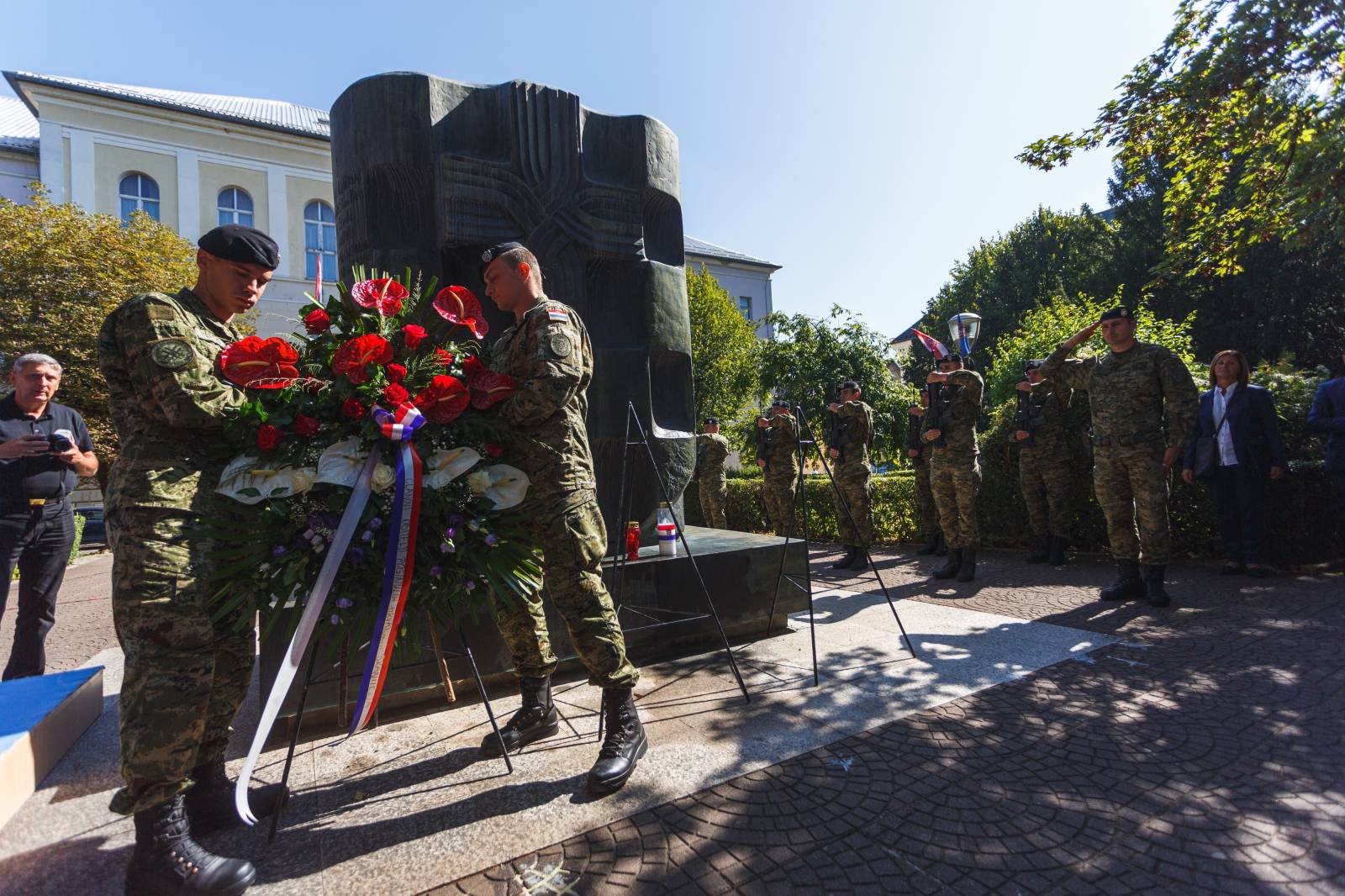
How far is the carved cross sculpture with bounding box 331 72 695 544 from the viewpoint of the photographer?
161 inches

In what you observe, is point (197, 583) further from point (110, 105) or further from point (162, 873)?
point (110, 105)

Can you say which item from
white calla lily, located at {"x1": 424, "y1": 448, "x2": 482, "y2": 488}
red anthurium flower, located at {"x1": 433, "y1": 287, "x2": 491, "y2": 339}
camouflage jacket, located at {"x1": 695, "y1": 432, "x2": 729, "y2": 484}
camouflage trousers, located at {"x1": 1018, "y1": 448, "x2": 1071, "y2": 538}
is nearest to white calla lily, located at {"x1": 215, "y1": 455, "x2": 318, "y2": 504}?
white calla lily, located at {"x1": 424, "y1": 448, "x2": 482, "y2": 488}

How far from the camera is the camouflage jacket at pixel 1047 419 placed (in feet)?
24.1

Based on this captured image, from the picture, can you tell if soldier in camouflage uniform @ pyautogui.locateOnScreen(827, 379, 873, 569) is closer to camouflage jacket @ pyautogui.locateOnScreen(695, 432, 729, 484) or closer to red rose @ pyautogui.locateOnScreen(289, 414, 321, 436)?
camouflage jacket @ pyautogui.locateOnScreen(695, 432, 729, 484)

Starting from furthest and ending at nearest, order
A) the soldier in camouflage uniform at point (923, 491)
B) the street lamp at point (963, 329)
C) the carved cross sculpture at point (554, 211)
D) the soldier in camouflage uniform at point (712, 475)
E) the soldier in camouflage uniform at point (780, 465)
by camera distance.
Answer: the soldier in camouflage uniform at point (712, 475), the soldier in camouflage uniform at point (780, 465), the street lamp at point (963, 329), the soldier in camouflage uniform at point (923, 491), the carved cross sculpture at point (554, 211)

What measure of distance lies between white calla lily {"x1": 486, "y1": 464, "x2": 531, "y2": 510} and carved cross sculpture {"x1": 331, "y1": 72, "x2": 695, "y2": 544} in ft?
4.08

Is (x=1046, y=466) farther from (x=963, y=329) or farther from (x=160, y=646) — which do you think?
(x=160, y=646)

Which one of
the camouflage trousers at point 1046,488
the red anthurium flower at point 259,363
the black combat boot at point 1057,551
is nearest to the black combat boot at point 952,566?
the black combat boot at point 1057,551

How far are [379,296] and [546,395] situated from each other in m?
0.72

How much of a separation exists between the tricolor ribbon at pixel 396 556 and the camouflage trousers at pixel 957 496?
225 inches

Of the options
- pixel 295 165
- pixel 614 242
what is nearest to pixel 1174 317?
pixel 614 242

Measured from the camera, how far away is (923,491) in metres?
8.85

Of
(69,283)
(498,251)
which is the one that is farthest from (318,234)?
(498,251)

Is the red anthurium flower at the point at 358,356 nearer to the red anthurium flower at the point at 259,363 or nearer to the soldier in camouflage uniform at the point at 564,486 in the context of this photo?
the red anthurium flower at the point at 259,363
